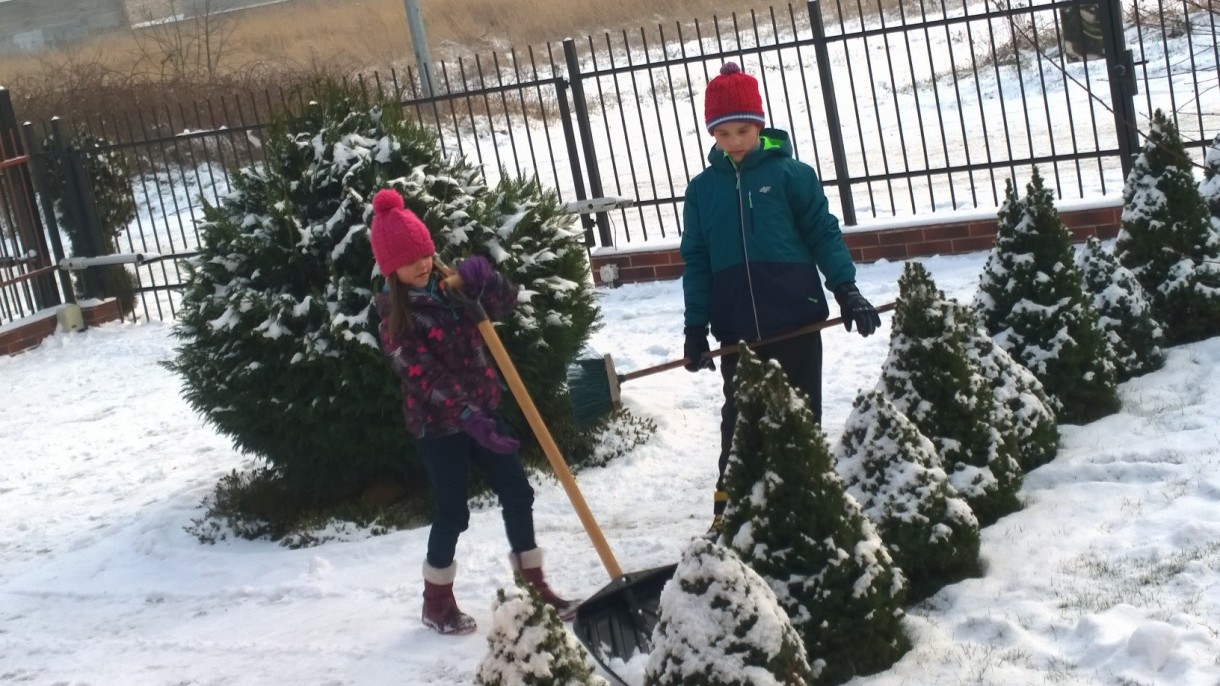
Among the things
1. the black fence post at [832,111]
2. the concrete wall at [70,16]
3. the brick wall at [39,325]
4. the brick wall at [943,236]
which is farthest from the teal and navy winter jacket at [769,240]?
the concrete wall at [70,16]

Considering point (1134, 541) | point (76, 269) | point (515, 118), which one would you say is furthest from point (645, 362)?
point (515, 118)

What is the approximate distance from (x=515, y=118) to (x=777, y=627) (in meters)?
18.3

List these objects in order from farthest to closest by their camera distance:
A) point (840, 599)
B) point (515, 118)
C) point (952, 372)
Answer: point (515, 118) < point (952, 372) < point (840, 599)

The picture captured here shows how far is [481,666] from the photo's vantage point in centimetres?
317

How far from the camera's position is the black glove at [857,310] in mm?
4574

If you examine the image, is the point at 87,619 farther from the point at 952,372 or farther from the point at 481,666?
the point at 952,372

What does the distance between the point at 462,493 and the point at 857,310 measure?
55.8 inches

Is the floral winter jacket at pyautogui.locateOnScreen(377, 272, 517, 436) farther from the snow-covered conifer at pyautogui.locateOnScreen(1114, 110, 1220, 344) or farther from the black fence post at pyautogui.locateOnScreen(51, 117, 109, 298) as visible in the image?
the black fence post at pyautogui.locateOnScreen(51, 117, 109, 298)

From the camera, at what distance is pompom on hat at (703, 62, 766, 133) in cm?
462

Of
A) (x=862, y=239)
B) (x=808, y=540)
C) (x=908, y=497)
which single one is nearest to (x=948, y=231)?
(x=862, y=239)

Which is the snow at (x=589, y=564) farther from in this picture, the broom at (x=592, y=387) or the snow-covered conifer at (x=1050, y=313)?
the broom at (x=592, y=387)

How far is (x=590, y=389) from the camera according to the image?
217 inches

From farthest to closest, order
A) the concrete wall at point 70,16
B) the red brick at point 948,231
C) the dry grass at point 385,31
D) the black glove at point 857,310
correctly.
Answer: the concrete wall at point 70,16, the dry grass at point 385,31, the red brick at point 948,231, the black glove at point 857,310

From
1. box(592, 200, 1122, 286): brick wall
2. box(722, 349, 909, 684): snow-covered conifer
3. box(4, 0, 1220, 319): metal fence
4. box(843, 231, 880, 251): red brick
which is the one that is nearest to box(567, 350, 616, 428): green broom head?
box(4, 0, 1220, 319): metal fence
